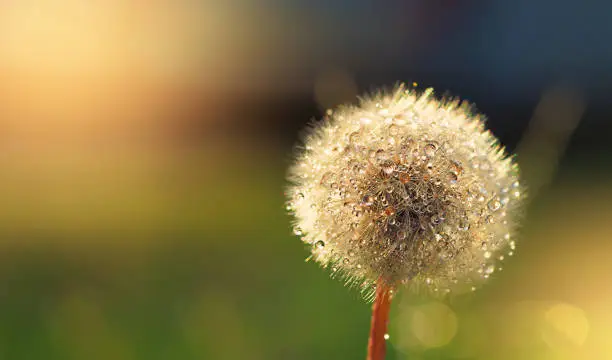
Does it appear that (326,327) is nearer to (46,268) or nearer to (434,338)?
(434,338)

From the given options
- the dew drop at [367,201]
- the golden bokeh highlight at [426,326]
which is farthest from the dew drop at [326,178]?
the golden bokeh highlight at [426,326]

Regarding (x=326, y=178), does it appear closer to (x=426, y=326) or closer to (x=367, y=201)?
(x=367, y=201)

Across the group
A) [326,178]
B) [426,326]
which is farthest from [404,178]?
[426,326]

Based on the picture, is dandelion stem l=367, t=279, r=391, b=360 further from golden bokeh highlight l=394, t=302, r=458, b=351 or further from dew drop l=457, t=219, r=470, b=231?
golden bokeh highlight l=394, t=302, r=458, b=351

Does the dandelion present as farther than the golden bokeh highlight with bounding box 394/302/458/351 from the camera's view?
No

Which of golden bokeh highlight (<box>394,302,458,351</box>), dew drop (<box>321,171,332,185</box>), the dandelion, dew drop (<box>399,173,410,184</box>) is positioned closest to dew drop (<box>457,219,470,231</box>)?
the dandelion

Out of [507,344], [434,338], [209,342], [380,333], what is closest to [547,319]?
[507,344]

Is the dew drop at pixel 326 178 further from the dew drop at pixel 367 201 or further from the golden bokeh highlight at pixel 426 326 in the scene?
the golden bokeh highlight at pixel 426 326
